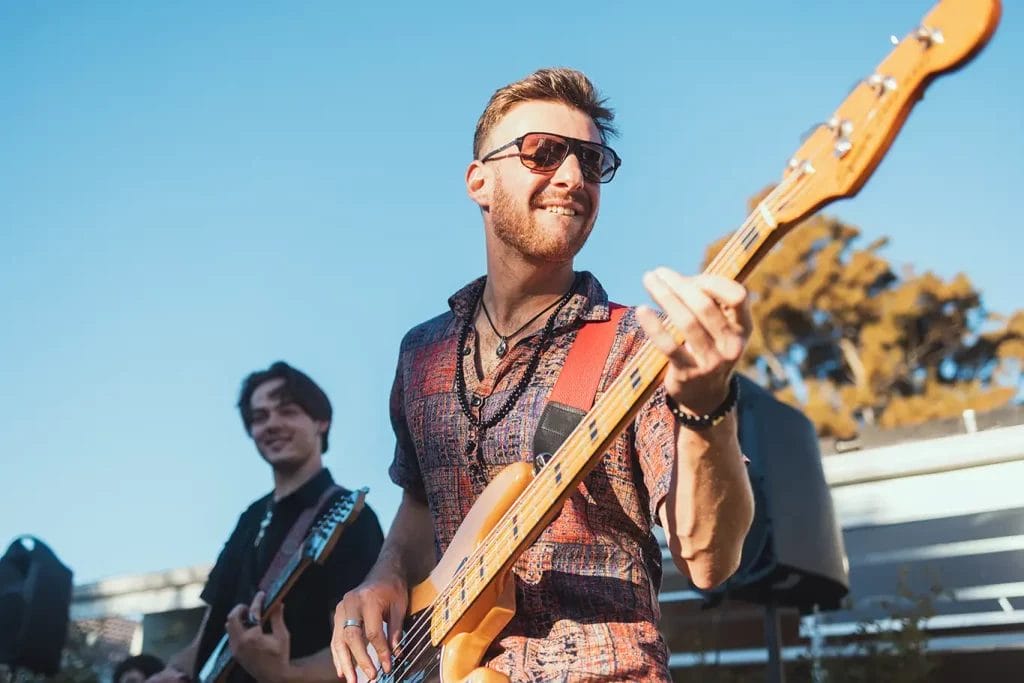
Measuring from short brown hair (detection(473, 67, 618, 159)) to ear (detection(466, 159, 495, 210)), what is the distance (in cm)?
12

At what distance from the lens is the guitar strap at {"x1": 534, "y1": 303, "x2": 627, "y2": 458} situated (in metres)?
2.39

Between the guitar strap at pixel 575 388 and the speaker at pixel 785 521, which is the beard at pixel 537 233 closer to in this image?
the guitar strap at pixel 575 388

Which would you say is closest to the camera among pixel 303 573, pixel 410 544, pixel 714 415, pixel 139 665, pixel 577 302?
pixel 714 415

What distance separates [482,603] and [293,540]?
115 inches

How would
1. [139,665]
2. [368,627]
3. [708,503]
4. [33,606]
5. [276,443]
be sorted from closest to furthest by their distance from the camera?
[708,503] < [368,627] < [276,443] < [139,665] < [33,606]

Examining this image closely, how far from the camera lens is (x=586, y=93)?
279 cm

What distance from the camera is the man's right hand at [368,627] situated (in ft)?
8.29

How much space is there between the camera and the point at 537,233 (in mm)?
2652

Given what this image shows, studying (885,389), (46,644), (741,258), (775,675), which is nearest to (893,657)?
(775,675)

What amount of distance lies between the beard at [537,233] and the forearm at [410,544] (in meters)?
0.74

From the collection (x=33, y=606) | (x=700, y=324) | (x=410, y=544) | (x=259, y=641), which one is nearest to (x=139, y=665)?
(x=33, y=606)

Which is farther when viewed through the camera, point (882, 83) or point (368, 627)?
point (368, 627)

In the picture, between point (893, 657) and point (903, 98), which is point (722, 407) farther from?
point (893, 657)

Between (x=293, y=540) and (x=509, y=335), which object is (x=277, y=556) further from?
(x=509, y=335)
